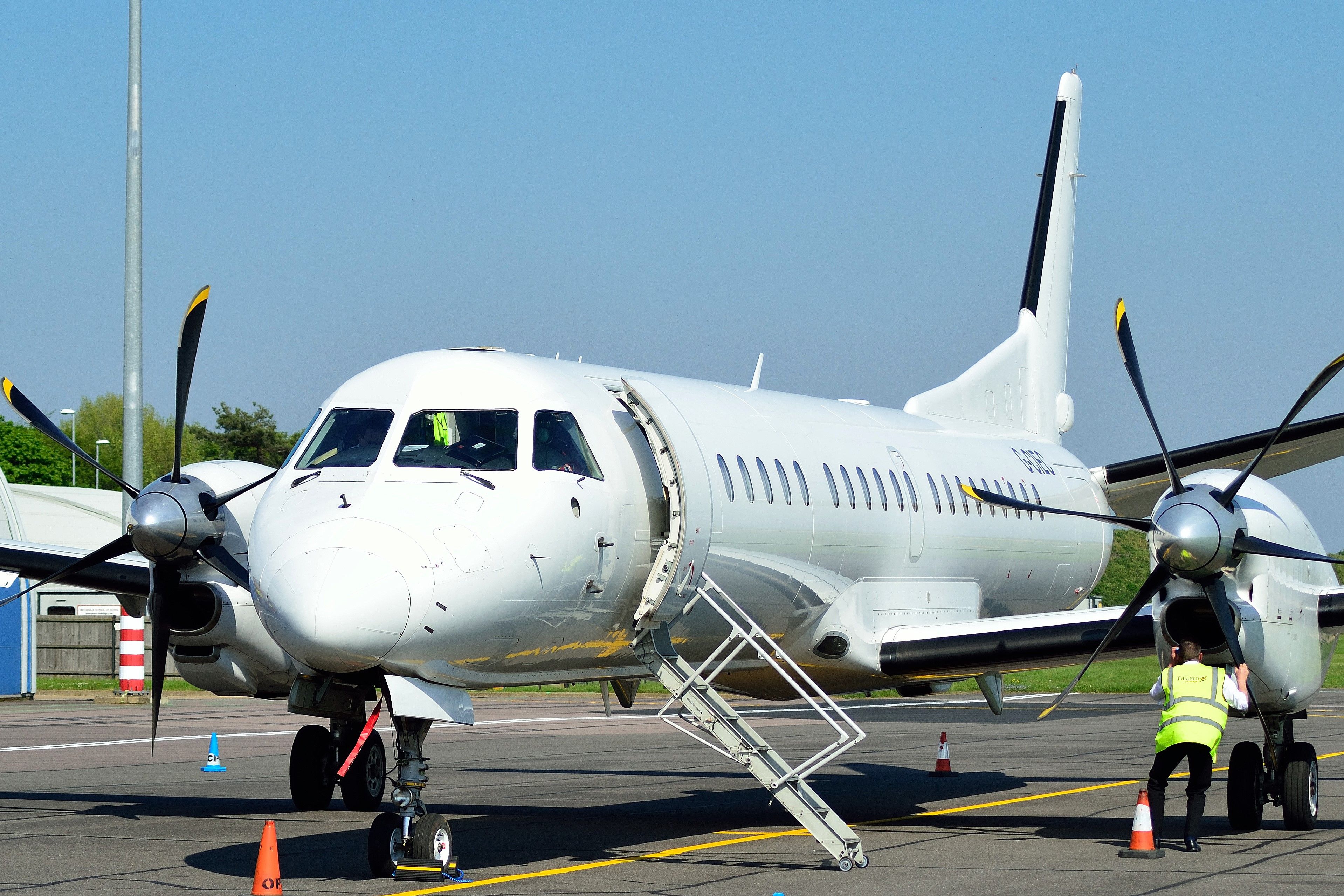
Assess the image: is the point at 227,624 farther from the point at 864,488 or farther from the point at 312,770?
the point at 864,488

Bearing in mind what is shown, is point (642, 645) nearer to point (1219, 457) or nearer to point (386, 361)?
point (386, 361)

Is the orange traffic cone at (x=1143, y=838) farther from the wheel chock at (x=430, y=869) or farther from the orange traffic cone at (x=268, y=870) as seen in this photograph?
the orange traffic cone at (x=268, y=870)

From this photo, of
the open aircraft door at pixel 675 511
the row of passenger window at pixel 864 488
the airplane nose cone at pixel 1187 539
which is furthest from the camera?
the row of passenger window at pixel 864 488

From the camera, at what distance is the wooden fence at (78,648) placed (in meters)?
38.3

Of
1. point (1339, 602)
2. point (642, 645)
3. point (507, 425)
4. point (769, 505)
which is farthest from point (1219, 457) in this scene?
point (507, 425)

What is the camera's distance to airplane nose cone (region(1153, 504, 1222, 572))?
11.5 metres

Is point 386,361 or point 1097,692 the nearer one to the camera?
point 386,361

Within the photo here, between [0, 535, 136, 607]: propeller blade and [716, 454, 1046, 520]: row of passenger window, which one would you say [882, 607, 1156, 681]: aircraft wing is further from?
[0, 535, 136, 607]: propeller blade

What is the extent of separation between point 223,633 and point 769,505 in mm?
4975

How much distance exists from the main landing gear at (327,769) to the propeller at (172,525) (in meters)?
1.41

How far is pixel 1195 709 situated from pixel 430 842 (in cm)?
547

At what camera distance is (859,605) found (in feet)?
46.2

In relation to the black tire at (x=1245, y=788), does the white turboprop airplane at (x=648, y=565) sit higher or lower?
higher

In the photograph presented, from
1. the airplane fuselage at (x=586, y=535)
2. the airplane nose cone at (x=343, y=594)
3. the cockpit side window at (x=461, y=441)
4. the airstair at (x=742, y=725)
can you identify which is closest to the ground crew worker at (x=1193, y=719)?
the airstair at (x=742, y=725)
